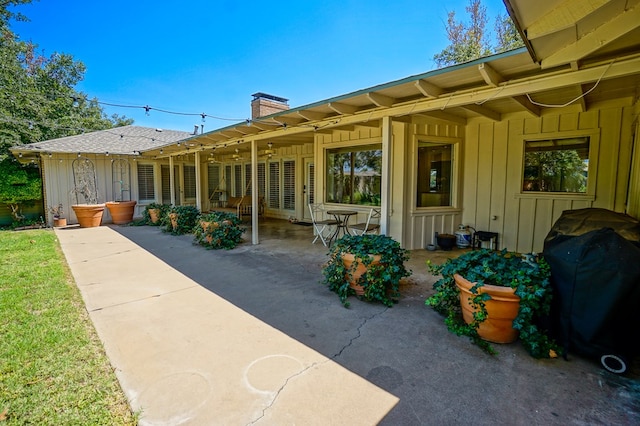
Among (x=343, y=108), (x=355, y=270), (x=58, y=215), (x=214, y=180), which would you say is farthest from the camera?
(x=214, y=180)

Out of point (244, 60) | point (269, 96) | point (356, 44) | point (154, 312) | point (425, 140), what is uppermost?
point (356, 44)

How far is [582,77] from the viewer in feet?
8.55

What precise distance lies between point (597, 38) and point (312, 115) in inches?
136

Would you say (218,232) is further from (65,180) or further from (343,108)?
(65,180)

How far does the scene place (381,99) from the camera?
12.7 ft

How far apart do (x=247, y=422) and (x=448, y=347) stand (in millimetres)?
1630

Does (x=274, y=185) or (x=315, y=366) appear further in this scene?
(x=274, y=185)

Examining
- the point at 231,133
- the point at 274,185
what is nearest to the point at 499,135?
the point at 231,133

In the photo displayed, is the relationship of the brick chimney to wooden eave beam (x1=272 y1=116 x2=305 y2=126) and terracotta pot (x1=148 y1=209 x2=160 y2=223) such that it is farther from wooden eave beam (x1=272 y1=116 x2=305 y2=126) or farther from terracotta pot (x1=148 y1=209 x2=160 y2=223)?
wooden eave beam (x1=272 y1=116 x2=305 y2=126)

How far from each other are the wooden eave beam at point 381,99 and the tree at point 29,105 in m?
6.20

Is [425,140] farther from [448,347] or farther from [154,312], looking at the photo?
[154,312]

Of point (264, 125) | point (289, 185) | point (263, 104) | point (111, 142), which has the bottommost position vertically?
point (289, 185)

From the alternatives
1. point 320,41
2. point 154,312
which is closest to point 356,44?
point 320,41

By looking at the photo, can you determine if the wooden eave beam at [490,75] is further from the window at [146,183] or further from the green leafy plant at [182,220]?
the window at [146,183]
